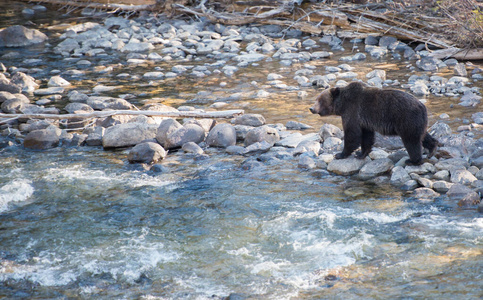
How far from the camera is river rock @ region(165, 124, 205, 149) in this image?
28.1 ft

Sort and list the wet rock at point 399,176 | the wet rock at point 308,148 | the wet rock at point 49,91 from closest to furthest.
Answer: the wet rock at point 399,176, the wet rock at point 308,148, the wet rock at point 49,91

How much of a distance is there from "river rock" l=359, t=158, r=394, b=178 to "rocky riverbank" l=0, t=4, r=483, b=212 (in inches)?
0.6

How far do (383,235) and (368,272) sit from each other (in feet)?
2.55

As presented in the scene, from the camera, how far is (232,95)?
1132 centimetres

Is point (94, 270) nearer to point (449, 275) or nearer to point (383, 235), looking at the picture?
point (383, 235)

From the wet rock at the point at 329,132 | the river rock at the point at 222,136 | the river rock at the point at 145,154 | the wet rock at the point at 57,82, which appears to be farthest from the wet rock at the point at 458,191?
the wet rock at the point at 57,82

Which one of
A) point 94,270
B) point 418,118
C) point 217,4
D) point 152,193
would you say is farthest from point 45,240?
point 217,4

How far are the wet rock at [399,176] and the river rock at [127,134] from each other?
164 inches

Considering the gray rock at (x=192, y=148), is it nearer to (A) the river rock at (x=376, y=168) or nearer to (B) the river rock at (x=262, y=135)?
(B) the river rock at (x=262, y=135)

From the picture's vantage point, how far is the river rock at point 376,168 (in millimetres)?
7145

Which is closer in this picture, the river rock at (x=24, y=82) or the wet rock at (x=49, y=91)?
the wet rock at (x=49, y=91)

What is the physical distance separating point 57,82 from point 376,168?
8.71 metres

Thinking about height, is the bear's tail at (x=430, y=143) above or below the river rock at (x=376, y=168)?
above

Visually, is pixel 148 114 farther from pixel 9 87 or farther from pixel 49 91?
pixel 9 87
